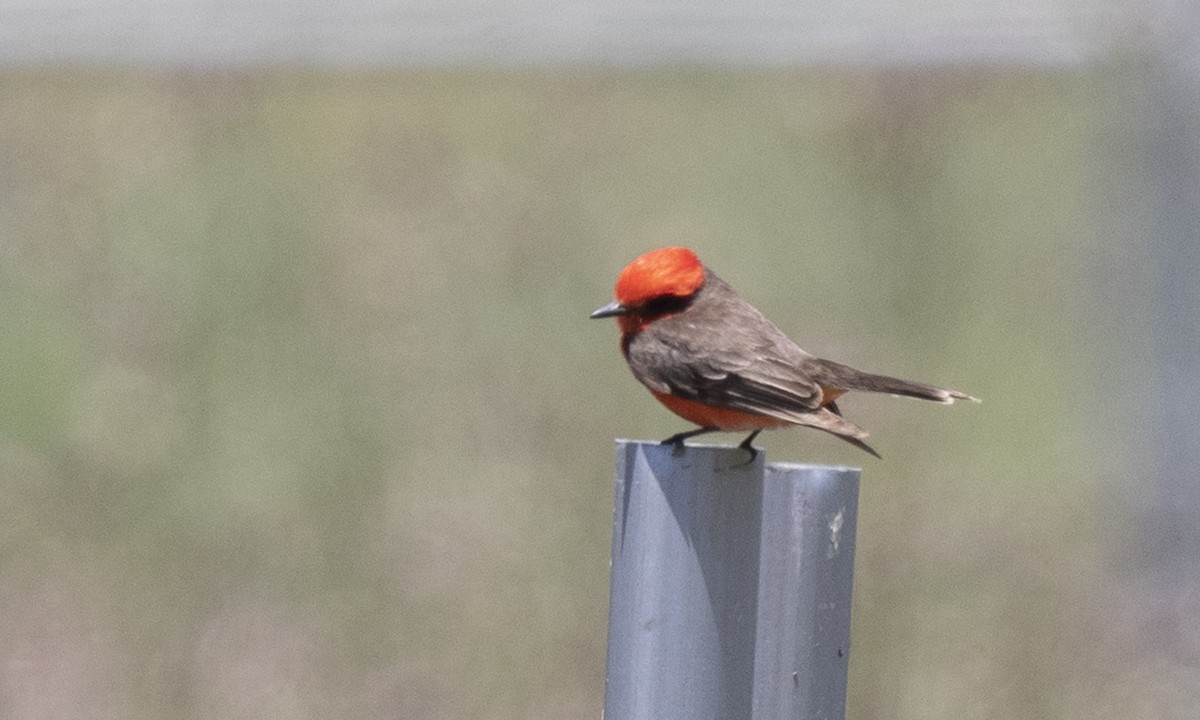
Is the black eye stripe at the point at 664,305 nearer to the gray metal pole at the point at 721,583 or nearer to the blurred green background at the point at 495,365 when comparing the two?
the gray metal pole at the point at 721,583

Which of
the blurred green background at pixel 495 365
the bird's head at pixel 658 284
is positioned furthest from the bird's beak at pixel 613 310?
the blurred green background at pixel 495 365

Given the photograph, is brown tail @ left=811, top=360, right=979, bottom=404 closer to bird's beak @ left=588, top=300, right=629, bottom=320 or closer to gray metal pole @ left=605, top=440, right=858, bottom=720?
bird's beak @ left=588, top=300, right=629, bottom=320

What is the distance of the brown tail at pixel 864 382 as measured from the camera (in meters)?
3.50

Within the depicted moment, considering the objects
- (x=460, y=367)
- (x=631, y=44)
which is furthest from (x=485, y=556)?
(x=631, y=44)

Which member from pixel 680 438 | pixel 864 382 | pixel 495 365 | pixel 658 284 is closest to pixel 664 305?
pixel 658 284

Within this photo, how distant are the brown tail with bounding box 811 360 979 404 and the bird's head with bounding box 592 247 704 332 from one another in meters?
0.32

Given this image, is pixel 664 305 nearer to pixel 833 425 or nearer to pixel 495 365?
pixel 833 425

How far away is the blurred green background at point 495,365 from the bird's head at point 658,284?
169 cm

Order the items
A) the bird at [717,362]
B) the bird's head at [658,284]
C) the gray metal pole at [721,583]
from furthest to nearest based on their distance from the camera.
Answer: the bird's head at [658,284]
the bird at [717,362]
the gray metal pole at [721,583]

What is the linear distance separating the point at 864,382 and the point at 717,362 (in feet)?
1.07

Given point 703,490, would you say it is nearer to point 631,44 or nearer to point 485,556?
point 485,556

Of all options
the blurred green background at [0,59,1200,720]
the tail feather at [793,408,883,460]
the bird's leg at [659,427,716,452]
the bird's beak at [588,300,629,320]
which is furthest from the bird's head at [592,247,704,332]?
the blurred green background at [0,59,1200,720]

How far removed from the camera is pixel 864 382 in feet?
11.8

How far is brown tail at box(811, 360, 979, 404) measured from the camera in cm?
350
